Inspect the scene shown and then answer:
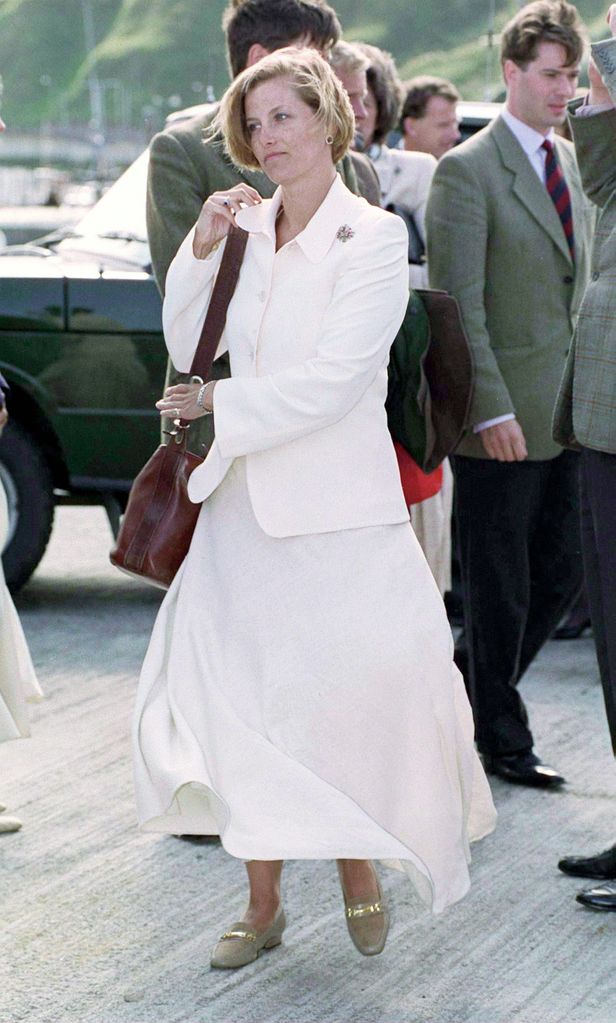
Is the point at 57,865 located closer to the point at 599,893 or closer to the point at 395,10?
the point at 599,893

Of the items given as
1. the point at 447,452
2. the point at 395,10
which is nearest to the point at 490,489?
the point at 447,452

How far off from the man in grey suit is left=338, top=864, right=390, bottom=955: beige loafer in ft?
4.77

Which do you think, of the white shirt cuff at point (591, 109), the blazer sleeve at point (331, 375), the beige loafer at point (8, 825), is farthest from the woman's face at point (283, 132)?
the beige loafer at point (8, 825)

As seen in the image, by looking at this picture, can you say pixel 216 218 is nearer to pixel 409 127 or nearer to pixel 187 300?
pixel 187 300

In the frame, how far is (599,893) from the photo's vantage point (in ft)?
13.6

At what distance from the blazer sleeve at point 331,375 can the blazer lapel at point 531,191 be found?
157cm

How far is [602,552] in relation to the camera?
4.19 meters

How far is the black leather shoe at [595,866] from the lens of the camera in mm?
4328

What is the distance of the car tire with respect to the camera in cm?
751

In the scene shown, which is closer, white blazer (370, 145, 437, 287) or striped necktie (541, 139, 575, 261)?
striped necktie (541, 139, 575, 261)

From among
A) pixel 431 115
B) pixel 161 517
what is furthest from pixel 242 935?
pixel 431 115

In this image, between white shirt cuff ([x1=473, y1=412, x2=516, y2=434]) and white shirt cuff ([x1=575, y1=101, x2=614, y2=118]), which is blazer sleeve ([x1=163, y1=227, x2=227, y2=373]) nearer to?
white shirt cuff ([x1=575, y1=101, x2=614, y2=118])

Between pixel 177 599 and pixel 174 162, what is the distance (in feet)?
4.35

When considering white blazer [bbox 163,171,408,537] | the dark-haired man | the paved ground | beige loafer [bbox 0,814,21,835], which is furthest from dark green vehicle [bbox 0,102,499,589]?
white blazer [bbox 163,171,408,537]
